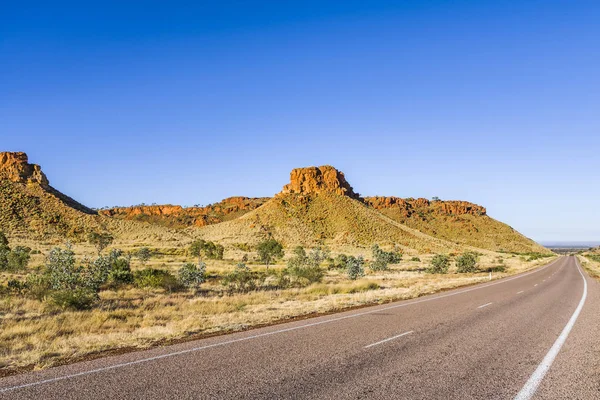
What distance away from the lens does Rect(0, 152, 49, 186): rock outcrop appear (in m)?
88.8

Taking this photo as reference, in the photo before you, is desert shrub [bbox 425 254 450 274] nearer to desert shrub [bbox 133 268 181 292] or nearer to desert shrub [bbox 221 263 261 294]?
desert shrub [bbox 221 263 261 294]

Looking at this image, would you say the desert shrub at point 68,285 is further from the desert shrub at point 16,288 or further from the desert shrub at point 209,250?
the desert shrub at point 209,250

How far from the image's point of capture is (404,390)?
5.84 metres

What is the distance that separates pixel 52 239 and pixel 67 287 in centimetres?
5628

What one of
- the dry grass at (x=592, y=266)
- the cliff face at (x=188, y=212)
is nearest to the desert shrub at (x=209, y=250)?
the dry grass at (x=592, y=266)

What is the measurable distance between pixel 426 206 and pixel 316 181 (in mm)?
75298

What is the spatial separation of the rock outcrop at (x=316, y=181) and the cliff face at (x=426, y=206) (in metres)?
45.6

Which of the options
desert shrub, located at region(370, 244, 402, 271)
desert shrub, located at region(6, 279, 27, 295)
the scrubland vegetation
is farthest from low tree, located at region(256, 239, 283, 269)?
desert shrub, located at region(6, 279, 27, 295)

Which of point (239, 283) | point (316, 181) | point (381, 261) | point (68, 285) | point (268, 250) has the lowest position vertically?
point (239, 283)

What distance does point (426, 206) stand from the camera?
176 meters

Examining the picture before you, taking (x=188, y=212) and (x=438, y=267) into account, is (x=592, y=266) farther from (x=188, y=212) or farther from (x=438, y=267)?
(x=188, y=212)

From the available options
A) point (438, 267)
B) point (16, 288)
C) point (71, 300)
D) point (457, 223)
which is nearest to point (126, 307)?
point (71, 300)

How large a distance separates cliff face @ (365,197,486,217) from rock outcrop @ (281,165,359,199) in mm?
45573

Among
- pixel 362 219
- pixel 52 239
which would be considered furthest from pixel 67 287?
pixel 362 219
